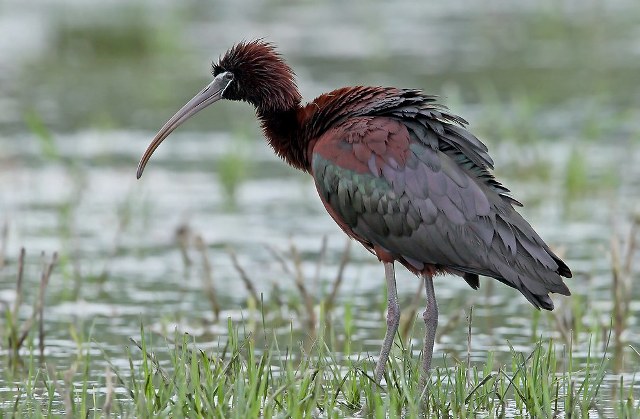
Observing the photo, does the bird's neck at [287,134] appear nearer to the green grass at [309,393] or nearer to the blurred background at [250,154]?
the blurred background at [250,154]

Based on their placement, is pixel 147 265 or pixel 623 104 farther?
pixel 623 104

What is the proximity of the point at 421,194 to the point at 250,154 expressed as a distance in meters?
6.79

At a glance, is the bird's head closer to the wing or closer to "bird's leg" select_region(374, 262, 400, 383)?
the wing

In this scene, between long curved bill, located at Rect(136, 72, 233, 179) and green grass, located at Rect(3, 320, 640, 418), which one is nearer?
green grass, located at Rect(3, 320, 640, 418)

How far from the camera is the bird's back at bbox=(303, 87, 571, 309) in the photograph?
6.34m

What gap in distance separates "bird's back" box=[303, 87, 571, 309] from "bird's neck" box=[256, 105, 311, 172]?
0.79 feet

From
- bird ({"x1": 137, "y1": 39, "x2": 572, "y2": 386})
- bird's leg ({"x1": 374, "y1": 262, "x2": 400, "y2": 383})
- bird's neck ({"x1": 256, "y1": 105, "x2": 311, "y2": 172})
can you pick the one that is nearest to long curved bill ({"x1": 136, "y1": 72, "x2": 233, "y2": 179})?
bird's neck ({"x1": 256, "y1": 105, "x2": 311, "y2": 172})

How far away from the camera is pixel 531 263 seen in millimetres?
6324

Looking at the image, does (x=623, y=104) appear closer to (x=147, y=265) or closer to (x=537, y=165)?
(x=537, y=165)

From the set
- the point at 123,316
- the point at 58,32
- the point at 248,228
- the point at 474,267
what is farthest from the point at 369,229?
the point at 58,32

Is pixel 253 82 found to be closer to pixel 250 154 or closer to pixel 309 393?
pixel 309 393

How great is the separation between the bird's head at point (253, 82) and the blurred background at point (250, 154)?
104cm

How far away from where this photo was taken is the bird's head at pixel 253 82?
7.07 meters

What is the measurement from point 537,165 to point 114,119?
477 cm
